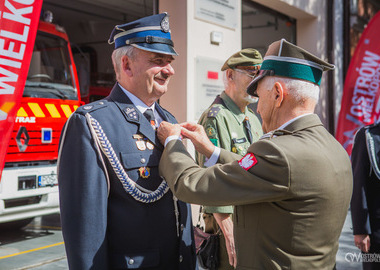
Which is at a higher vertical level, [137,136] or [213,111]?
[213,111]

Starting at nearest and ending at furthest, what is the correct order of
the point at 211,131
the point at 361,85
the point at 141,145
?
the point at 141,145 < the point at 211,131 < the point at 361,85

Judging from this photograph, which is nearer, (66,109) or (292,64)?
(292,64)

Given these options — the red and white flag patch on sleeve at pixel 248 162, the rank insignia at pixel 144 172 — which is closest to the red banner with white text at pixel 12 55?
the rank insignia at pixel 144 172

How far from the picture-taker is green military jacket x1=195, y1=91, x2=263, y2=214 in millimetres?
3047

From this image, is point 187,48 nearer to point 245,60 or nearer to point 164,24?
point 245,60

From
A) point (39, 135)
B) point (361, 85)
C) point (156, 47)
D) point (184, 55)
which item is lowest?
point (39, 135)

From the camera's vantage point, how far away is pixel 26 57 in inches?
143

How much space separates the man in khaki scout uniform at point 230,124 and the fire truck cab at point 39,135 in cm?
305

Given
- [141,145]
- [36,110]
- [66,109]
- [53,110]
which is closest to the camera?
[141,145]

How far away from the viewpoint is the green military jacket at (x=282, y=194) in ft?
5.75

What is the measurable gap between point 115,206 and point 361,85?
6.61 meters

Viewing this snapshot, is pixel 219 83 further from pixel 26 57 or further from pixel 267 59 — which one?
pixel 267 59

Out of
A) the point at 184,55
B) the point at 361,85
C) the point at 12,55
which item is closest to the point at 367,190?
the point at 184,55

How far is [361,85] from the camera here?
25.2 ft
